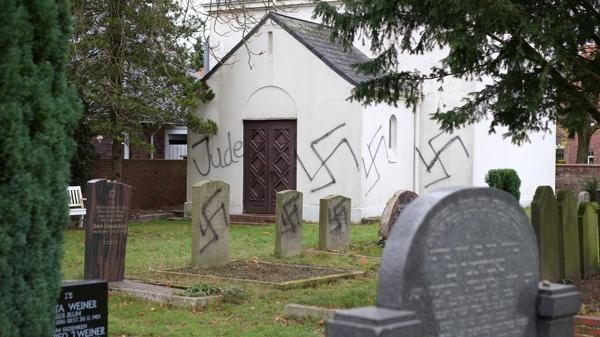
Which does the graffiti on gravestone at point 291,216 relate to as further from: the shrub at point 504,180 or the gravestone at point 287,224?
the shrub at point 504,180

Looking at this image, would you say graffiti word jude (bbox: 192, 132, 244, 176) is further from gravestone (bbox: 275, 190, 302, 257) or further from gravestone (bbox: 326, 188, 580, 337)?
gravestone (bbox: 326, 188, 580, 337)

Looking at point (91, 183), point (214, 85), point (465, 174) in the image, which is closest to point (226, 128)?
point (214, 85)

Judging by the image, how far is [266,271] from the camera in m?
13.5

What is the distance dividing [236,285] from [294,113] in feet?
38.5

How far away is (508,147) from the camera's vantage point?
1066 inches

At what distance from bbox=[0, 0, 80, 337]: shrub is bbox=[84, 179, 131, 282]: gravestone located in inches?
233

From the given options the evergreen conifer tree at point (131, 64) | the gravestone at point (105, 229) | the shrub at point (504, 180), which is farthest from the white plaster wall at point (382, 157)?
the gravestone at point (105, 229)

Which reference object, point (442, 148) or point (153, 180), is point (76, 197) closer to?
point (153, 180)

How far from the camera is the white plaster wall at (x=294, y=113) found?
2253cm

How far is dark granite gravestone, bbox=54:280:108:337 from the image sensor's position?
277 inches

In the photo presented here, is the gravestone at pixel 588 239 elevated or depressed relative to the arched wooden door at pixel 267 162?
depressed

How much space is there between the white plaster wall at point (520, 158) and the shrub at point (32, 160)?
66.0 feet

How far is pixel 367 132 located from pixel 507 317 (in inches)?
666

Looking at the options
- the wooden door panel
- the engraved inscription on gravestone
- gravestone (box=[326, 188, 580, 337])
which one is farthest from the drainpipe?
the engraved inscription on gravestone
